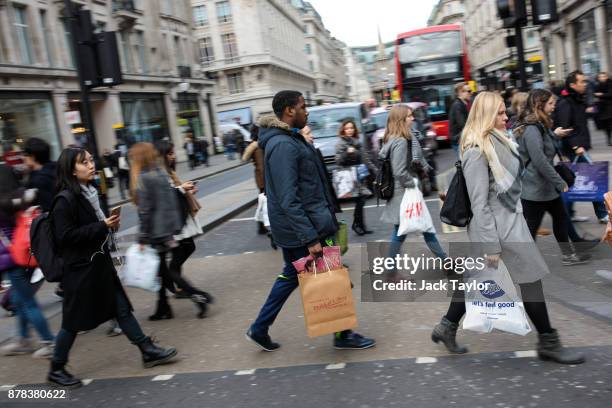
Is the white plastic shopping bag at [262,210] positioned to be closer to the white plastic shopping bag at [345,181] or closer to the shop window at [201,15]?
the white plastic shopping bag at [345,181]

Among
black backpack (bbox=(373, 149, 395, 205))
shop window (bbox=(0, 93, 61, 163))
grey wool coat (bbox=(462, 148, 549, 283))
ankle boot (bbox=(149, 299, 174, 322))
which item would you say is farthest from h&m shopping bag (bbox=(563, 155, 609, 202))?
shop window (bbox=(0, 93, 61, 163))

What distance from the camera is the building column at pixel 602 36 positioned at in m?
25.0

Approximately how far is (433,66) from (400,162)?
54.8 ft

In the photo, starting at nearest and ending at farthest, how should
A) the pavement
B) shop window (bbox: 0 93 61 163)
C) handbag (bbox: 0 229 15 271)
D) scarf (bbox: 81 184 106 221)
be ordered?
the pavement → scarf (bbox: 81 184 106 221) → handbag (bbox: 0 229 15 271) → shop window (bbox: 0 93 61 163)

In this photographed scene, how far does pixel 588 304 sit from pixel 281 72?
236 ft

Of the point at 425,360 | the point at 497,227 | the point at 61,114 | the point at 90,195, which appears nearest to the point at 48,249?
the point at 90,195

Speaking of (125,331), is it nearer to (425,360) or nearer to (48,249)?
(48,249)

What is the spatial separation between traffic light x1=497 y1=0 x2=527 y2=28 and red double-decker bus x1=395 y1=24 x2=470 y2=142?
41.3 feet

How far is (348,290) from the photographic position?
4.11 metres

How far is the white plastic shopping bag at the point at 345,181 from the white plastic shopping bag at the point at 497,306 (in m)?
5.20

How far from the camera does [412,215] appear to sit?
5785mm

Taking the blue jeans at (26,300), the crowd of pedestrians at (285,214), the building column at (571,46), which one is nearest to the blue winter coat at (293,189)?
the crowd of pedestrians at (285,214)

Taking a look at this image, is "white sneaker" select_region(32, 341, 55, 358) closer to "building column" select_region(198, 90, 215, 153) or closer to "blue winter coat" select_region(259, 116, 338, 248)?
"blue winter coat" select_region(259, 116, 338, 248)

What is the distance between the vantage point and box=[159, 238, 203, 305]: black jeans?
5633mm
